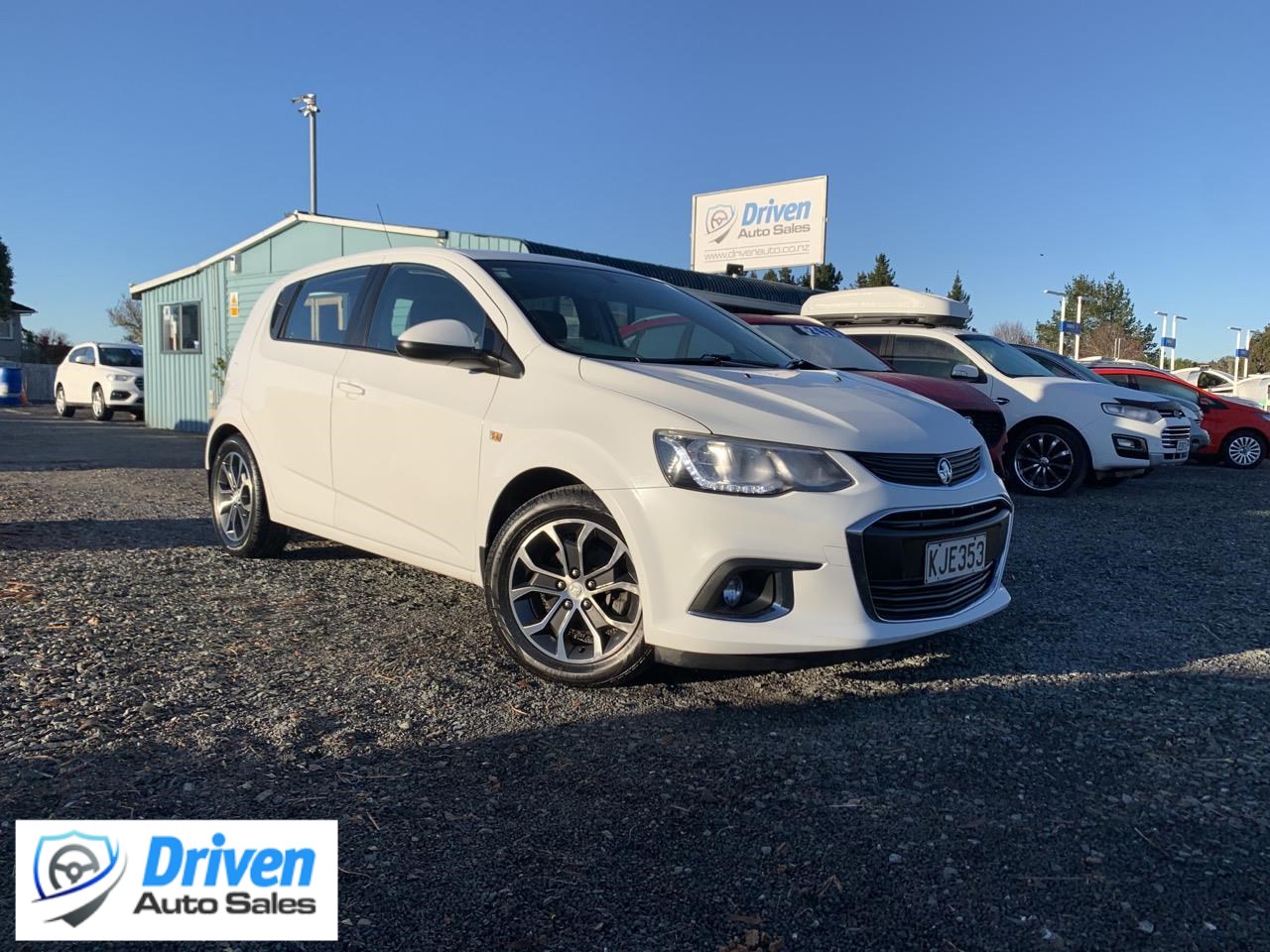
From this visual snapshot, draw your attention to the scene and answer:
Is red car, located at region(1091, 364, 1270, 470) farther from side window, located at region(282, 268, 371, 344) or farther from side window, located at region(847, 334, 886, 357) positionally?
side window, located at region(282, 268, 371, 344)

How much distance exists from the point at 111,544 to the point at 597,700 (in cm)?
410

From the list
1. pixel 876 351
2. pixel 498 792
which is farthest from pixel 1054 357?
pixel 498 792

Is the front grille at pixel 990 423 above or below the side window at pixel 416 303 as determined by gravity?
below

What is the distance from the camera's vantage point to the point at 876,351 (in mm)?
11109

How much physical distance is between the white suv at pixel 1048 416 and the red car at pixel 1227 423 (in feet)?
19.0

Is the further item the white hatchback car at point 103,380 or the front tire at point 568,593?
the white hatchback car at point 103,380

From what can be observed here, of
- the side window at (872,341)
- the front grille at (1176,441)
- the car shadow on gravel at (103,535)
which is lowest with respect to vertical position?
the car shadow on gravel at (103,535)

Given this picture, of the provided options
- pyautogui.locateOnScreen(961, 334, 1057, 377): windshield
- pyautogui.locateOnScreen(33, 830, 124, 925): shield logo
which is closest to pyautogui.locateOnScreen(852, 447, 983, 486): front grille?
pyautogui.locateOnScreen(33, 830, 124, 925): shield logo

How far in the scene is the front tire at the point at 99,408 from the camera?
2262 centimetres

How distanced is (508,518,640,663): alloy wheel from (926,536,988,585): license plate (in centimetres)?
105

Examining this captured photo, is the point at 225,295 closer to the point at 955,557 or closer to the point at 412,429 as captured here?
the point at 412,429

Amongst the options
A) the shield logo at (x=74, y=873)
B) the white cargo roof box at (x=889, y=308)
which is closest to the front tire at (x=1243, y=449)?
the white cargo roof box at (x=889, y=308)

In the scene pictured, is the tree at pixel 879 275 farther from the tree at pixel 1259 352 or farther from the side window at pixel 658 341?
the side window at pixel 658 341

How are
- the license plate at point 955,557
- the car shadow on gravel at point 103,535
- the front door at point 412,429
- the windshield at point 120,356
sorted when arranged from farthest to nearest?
1. the windshield at point 120,356
2. the car shadow on gravel at point 103,535
3. the front door at point 412,429
4. the license plate at point 955,557
